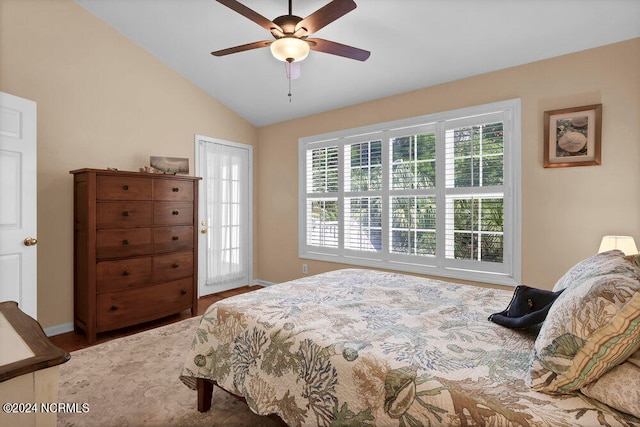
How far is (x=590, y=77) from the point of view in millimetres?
2605

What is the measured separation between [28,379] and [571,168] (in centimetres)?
348

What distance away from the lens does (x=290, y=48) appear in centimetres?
212

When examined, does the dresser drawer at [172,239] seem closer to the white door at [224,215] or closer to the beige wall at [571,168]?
the white door at [224,215]

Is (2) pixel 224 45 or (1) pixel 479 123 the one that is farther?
(2) pixel 224 45

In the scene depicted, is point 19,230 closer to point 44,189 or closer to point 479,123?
point 44,189

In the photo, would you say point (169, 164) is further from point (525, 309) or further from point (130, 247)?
point (525, 309)

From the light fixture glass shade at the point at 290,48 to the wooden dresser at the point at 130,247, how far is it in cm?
196

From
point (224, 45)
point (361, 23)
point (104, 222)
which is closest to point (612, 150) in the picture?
point (361, 23)

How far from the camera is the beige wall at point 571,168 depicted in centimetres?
247

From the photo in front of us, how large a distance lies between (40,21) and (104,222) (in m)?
1.93

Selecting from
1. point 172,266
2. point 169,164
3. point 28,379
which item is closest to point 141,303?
point 172,266

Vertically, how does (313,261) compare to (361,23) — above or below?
below

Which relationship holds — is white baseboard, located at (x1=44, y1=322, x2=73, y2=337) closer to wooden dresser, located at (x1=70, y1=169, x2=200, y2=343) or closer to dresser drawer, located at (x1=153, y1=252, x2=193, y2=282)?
wooden dresser, located at (x1=70, y1=169, x2=200, y2=343)

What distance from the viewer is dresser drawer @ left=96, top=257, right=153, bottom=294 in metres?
3.02
